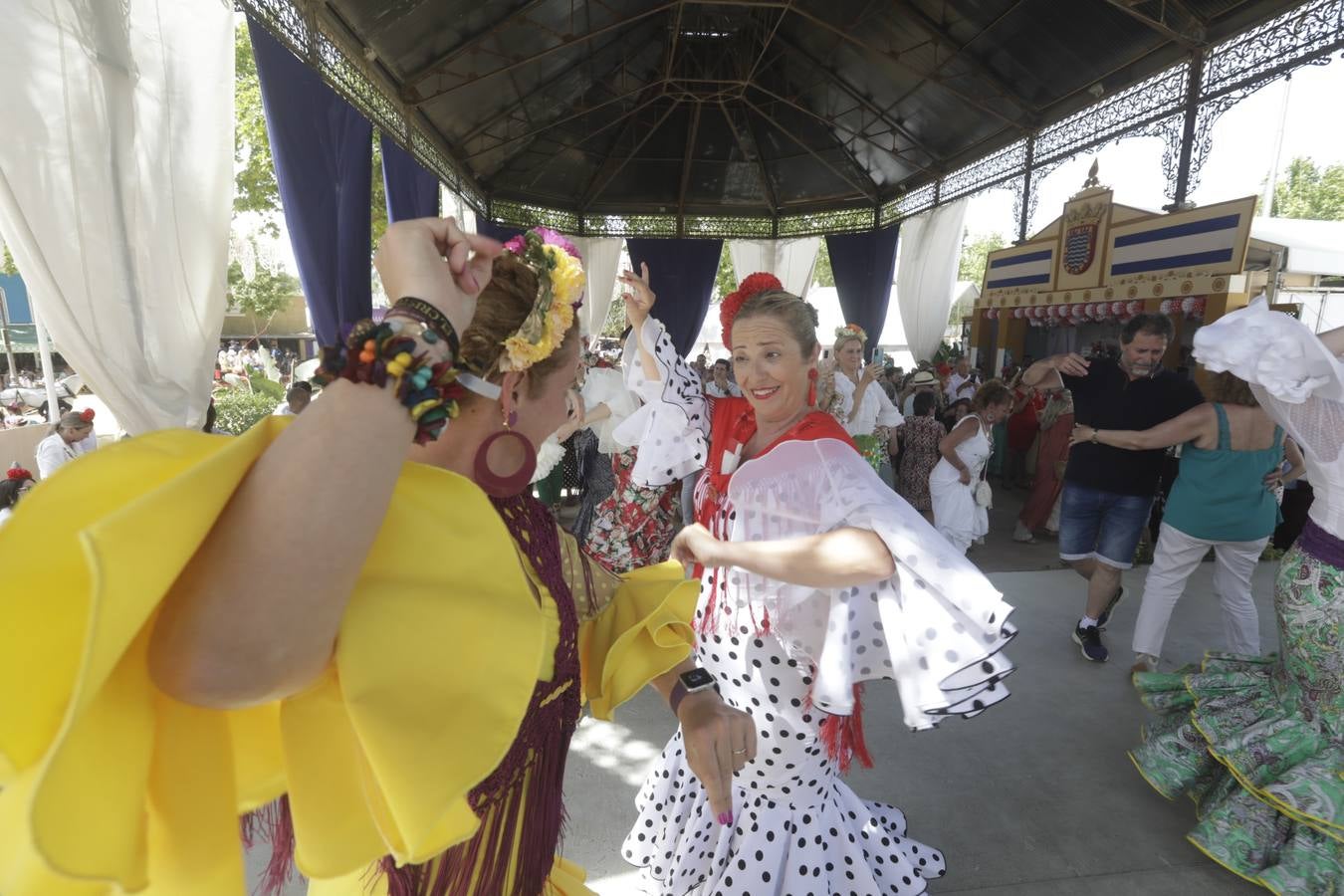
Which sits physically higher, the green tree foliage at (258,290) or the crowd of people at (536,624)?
the green tree foliage at (258,290)

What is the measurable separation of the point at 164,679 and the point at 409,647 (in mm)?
178

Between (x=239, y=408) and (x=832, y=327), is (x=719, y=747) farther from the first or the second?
(x=832, y=327)

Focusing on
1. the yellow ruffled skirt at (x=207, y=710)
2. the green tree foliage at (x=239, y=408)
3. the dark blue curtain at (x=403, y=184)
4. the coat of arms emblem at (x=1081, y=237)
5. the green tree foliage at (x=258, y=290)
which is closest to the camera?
the yellow ruffled skirt at (x=207, y=710)

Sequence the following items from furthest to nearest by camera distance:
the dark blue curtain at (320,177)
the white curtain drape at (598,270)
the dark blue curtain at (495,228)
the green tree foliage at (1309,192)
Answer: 1. the green tree foliage at (1309,192)
2. the white curtain drape at (598,270)
3. the dark blue curtain at (495,228)
4. the dark blue curtain at (320,177)

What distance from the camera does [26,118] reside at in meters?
2.35

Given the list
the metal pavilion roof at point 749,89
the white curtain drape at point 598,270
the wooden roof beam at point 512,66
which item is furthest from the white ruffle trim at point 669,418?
the white curtain drape at point 598,270

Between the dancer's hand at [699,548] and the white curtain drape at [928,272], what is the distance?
37.8ft

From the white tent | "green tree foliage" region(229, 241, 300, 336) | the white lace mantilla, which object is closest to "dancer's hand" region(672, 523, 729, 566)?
the white lace mantilla

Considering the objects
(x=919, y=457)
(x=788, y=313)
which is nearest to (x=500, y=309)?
(x=788, y=313)

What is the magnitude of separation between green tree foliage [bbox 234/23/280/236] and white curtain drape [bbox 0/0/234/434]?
1055 cm

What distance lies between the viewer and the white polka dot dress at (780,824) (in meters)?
1.90

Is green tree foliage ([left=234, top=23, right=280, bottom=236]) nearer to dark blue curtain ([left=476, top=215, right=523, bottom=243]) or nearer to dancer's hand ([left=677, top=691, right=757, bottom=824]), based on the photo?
dark blue curtain ([left=476, top=215, right=523, bottom=243])

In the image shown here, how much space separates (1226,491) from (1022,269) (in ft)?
25.2

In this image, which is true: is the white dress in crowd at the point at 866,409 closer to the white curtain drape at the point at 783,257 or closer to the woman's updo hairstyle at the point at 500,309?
the woman's updo hairstyle at the point at 500,309
